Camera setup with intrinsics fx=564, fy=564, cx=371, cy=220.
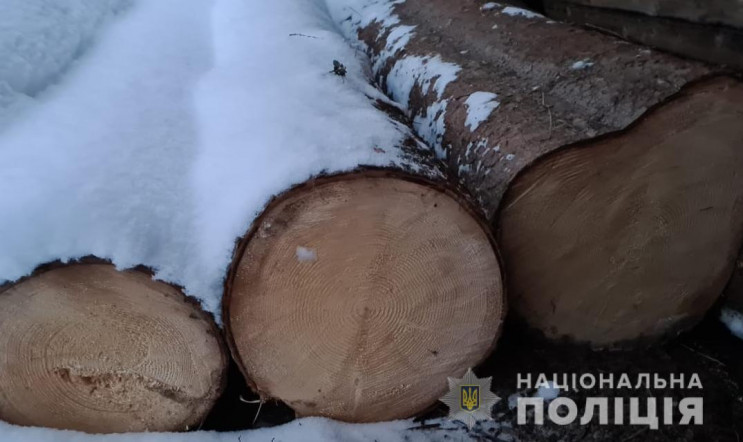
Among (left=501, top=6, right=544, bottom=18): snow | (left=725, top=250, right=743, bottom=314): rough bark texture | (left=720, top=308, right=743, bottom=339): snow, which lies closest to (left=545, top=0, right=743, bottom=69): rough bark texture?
(left=501, top=6, right=544, bottom=18): snow

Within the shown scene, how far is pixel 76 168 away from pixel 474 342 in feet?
4.10

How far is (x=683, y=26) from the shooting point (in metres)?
2.39

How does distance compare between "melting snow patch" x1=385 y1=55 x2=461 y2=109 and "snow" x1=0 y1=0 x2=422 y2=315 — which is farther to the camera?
"melting snow patch" x1=385 y1=55 x2=461 y2=109

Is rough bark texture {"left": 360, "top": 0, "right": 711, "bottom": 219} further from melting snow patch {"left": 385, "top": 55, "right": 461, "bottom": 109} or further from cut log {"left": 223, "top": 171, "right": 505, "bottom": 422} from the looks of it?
cut log {"left": 223, "top": 171, "right": 505, "bottom": 422}

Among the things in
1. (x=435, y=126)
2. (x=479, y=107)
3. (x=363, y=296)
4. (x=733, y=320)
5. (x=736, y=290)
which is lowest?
(x=733, y=320)

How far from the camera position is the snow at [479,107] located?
1.80m

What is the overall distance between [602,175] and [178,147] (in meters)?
1.30

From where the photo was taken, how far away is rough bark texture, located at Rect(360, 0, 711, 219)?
1561mm

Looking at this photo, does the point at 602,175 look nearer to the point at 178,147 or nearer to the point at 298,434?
the point at 298,434

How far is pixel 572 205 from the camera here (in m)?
1.60

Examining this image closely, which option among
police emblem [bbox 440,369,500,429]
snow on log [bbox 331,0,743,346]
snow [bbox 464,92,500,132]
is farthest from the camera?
snow [bbox 464,92,500,132]

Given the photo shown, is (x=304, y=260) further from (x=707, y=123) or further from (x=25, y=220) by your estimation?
(x=707, y=123)

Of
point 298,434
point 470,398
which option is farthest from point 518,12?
point 298,434

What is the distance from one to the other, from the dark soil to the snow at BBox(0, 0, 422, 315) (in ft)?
1.50
